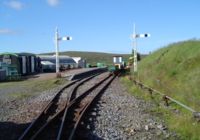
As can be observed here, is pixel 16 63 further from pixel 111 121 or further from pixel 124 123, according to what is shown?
pixel 124 123

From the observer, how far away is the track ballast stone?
11.4 meters

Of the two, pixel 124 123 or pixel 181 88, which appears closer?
pixel 124 123

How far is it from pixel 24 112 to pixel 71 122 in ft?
11.3

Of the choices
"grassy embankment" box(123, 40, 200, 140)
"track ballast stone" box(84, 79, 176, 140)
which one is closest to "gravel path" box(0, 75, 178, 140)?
"track ballast stone" box(84, 79, 176, 140)

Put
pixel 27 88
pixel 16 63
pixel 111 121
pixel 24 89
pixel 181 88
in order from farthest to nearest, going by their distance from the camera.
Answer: pixel 16 63 < pixel 27 88 < pixel 24 89 < pixel 181 88 < pixel 111 121

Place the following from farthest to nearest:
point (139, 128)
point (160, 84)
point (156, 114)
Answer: point (160, 84)
point (156, 114)
point (139, 128)

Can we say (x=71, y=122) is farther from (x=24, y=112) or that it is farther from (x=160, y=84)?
(x=160, y=84)

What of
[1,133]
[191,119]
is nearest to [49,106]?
[1,133]

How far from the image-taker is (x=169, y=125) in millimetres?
12727

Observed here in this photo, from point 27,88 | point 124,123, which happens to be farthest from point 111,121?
point 27,88

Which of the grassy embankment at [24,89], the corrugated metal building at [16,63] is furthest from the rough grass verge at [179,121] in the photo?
the corrugated metal building at [16,63]

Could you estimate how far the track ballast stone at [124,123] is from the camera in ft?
37.4

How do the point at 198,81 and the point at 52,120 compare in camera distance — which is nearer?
the point at 52,120

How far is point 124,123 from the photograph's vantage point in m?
13.4
